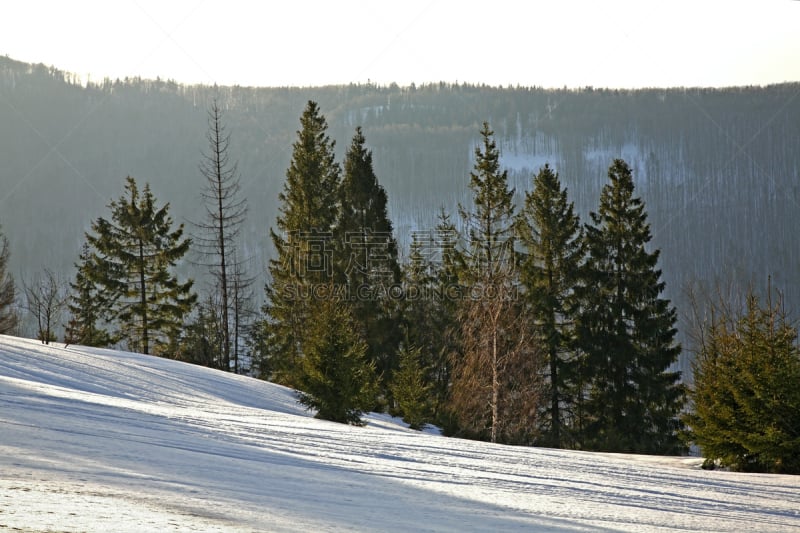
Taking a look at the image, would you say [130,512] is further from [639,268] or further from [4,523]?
[639,268]

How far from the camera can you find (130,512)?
469 cm

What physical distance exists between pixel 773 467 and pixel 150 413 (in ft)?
38.2

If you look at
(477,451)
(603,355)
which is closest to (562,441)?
(603,355)

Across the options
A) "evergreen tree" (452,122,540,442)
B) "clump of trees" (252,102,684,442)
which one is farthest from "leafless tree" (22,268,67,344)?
"evergreen tree" (452,122,540,442)

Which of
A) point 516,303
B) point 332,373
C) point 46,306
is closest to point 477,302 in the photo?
point 516,303

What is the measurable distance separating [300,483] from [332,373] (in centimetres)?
1256

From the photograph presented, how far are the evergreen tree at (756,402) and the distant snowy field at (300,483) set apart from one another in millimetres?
2215

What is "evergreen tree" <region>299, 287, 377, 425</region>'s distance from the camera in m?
18.8

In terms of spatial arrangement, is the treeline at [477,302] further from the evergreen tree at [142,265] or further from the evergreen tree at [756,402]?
the evergreen tree at [756,402]

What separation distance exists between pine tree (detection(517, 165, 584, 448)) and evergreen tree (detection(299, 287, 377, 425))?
1599 centimetres

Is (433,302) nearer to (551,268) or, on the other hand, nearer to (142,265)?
(551,268)

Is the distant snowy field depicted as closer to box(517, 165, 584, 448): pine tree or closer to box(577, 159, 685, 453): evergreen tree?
box(577, 159, 685, 453): evergreen tree

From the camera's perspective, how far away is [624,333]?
3353cm

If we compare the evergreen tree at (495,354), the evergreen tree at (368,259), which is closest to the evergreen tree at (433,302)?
the evergreen tree at (368,259)
